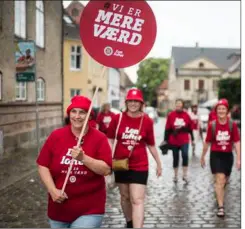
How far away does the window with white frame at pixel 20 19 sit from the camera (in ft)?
17.7

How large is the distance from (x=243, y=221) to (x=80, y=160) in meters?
1.32

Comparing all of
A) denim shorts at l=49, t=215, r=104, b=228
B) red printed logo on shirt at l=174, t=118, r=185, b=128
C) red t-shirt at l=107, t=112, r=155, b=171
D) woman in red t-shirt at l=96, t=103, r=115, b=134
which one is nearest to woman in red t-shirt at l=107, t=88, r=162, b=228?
red t-shirt at l=107, t=112, r=155, b=171

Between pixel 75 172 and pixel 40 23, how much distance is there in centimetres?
287

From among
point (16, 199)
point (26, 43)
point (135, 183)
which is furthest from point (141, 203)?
point (26, 43)

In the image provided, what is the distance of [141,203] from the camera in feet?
17.6

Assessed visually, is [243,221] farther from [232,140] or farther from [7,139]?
[232,140]

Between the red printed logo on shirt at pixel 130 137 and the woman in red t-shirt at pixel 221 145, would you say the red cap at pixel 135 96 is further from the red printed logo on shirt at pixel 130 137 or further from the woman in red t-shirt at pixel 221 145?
the woman in red t-shirt at pixel 221 145

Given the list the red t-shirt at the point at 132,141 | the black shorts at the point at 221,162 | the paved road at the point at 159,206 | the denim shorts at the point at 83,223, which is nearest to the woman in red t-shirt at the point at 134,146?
the red t-shirt at the point at 132,141

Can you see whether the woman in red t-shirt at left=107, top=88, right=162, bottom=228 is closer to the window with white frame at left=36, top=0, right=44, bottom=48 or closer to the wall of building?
the wall of building

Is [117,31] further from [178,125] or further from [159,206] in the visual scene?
[178,125]

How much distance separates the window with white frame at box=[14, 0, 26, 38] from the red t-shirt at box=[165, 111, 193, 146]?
4.44 metres

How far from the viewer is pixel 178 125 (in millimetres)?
9633

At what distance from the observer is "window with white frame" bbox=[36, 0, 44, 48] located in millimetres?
6056

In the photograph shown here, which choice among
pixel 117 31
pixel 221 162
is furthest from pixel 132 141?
pixel 221 162
